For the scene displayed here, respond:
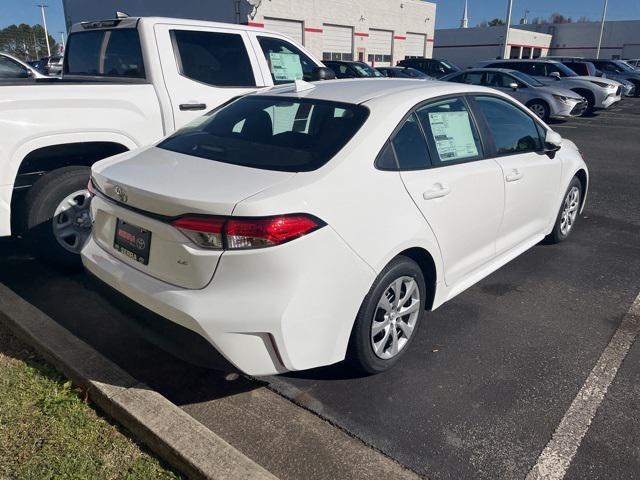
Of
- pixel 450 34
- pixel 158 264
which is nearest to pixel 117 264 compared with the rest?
pixel 158 264

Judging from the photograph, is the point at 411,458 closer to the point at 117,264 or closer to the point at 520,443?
the point at 520,443

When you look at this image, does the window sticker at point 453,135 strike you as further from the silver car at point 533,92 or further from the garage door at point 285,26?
the garage door at point 285,26

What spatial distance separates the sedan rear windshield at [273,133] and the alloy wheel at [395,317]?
0.85 metres

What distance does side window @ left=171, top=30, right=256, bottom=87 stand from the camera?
16.3ft

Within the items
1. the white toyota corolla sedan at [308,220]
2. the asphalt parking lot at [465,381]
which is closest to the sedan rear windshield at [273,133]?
the white toyota corolla sedan at [308,220]

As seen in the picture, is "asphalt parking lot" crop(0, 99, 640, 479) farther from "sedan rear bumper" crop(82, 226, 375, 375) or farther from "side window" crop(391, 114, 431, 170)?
"side window" crop(391, 114, 431, 170)

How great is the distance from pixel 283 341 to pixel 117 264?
1045 millimetres

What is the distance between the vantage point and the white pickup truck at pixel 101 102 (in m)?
3.76

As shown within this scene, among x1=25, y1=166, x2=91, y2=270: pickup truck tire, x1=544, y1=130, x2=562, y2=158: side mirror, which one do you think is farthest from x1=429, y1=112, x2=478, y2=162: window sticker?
x1=25, y1=166, x2=91, y2=270: pickup truck tire

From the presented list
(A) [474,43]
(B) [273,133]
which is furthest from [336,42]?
(B) [273,133]

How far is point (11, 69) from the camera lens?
10.1m

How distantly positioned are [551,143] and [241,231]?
3202mm

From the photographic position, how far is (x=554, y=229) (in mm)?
5133

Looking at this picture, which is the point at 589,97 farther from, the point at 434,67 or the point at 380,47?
the point at 380,47
